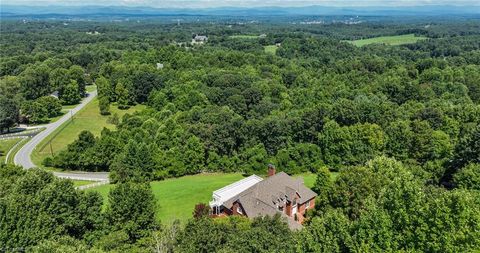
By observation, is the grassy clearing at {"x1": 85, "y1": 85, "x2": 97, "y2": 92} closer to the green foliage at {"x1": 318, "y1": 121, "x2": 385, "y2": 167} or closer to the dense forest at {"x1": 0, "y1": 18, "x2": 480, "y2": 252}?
the dense forest at {"x1": 0, "y1": 18, "x2": 480, "y2": 252}

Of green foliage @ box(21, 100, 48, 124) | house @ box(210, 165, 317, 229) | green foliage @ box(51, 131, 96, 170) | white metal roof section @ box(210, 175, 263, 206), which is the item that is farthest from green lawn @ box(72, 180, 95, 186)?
green foliage @ box(21, 100, 48, 124)

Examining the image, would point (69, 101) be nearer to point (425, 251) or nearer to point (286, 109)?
point (286, 109)

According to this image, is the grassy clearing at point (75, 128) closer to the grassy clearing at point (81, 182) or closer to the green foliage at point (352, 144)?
the grassy clearing at point (81, 182)

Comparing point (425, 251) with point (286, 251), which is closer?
point (425, 251)

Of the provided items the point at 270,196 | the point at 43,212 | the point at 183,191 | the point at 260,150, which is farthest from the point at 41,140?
the point at 270,196

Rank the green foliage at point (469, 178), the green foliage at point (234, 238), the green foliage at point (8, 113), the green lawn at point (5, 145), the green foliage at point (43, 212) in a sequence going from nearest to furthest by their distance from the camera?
the green foliage at point (234, 238), the green foliage at point (43, 212), the green foliage at point (469, 178), the green lawn at point (5, 145), the green foliage at point (8, 113)

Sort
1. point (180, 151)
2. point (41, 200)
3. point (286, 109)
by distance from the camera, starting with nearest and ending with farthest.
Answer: point (41, 200)
point (180, 151)
point (286, 109)

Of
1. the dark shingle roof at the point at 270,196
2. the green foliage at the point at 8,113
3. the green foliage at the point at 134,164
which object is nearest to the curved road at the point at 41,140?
the green foliage at the point at 134,164

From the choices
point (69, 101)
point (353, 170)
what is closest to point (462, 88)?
point (353, 170)
